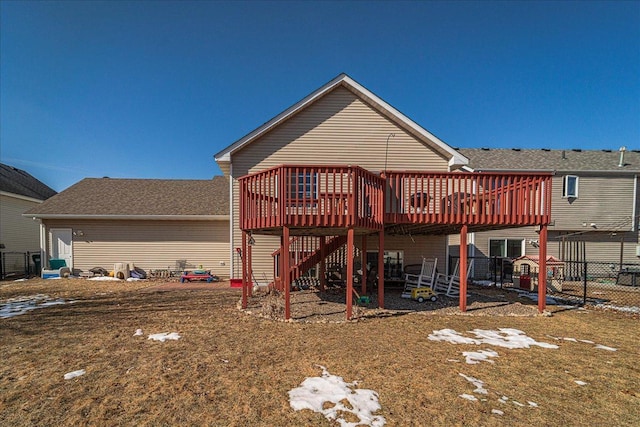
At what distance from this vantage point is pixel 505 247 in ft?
52.4

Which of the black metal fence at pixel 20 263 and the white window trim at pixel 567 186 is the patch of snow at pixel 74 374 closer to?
the black metal fence at pixel 20 263

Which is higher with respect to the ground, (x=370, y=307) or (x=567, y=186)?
(x=567, y=186)

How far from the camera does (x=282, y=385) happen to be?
364 cm

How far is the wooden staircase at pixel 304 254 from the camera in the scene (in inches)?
374

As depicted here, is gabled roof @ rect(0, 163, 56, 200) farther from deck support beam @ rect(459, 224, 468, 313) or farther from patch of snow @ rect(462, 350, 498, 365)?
patch of snow @ rect(462, 350, 498, 365)

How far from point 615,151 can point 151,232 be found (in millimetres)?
26601

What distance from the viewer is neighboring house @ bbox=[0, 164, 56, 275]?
1634cm

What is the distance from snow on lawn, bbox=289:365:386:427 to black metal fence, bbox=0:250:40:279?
59.7ft

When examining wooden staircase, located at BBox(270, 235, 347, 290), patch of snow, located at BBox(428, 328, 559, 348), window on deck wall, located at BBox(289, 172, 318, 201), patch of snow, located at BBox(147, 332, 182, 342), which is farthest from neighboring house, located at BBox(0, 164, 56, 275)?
patch of snow, located at BBox(428, 328, 559, 348)

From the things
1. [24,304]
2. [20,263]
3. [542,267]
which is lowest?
[20,263]

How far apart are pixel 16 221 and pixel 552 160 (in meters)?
30.9

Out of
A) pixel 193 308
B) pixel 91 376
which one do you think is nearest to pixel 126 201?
pixel 193 308

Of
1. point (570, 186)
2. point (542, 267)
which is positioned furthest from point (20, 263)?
point (570, 186)

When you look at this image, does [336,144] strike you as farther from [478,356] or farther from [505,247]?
[505,247]
